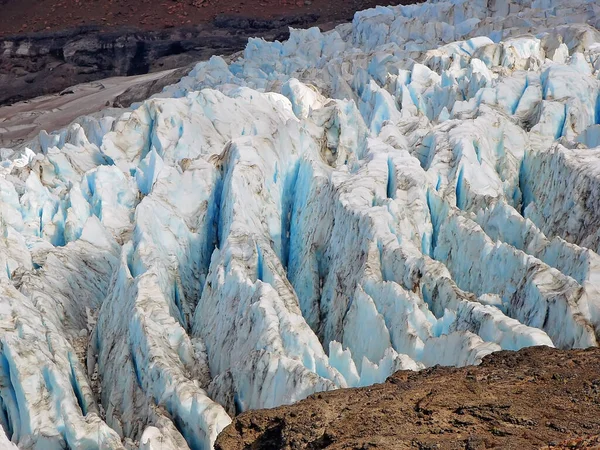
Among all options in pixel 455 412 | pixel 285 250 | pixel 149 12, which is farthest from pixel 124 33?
pixel 455 412

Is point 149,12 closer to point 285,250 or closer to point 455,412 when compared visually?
point 285,250

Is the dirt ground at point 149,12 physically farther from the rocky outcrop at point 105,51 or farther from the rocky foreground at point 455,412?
the rocky foreground at point 455,412

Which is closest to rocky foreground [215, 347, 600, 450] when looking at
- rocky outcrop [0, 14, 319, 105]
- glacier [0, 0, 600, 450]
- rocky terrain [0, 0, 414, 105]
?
glacier [0, 0, 600, 450]

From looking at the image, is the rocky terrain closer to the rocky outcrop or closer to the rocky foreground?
the rocky outcrop

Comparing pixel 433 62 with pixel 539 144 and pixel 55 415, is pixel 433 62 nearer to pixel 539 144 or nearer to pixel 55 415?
pixel 539 144


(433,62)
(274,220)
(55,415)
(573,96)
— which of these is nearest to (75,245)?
(274,220)

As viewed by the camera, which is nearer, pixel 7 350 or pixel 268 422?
pixel 268 422
